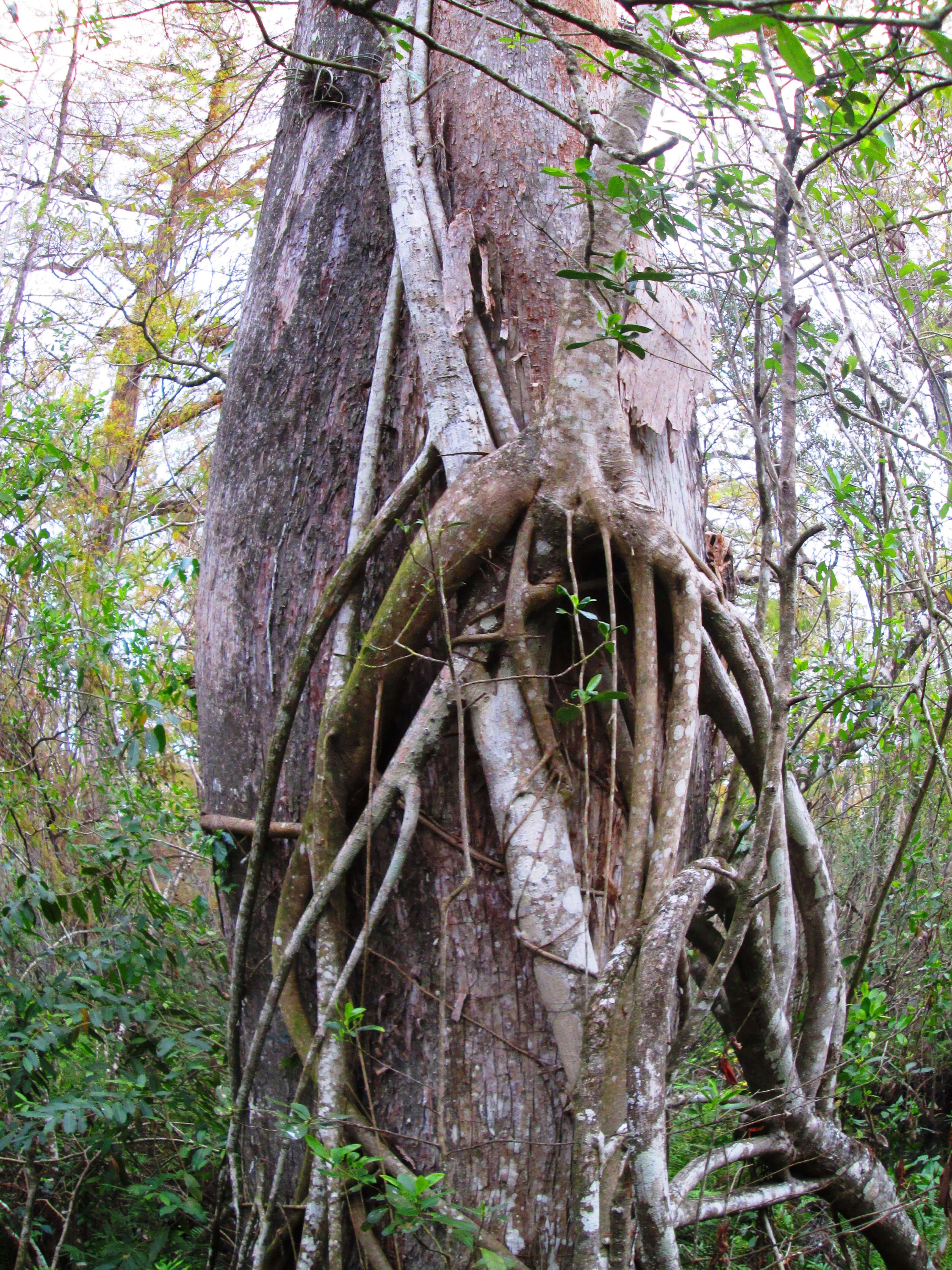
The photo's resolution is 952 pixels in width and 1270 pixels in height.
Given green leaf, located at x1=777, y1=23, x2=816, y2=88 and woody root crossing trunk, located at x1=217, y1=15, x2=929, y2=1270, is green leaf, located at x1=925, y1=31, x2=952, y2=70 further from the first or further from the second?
woody root crossing trunk, located at x1=217, y1=15, x2=929, y2=1270

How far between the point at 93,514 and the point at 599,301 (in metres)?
5.01

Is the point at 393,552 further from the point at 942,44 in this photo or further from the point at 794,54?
the point at 942,44

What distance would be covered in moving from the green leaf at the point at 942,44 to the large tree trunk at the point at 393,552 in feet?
3.89

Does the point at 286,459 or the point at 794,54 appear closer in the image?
the point at 794,54

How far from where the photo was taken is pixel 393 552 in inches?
93.4

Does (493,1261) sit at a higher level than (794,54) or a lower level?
lower

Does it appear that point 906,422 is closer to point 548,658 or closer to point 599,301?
point 599,301

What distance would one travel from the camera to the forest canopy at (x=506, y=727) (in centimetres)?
192

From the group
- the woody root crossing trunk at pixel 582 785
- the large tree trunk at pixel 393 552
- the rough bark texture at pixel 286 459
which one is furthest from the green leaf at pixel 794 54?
the rough bark texture at pixel 286 459

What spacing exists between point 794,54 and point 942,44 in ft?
0.70

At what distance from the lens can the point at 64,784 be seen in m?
4.11

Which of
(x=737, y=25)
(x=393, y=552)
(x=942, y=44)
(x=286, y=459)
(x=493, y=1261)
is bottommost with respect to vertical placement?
(x=493, y=1261)

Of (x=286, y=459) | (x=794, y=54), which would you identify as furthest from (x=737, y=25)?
(x=286, y=459)

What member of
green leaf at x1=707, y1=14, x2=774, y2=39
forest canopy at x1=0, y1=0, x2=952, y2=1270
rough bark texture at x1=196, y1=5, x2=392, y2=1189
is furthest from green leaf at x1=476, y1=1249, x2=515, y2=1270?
green leaf at x1=707, y1=14, x2=774, y2=39
